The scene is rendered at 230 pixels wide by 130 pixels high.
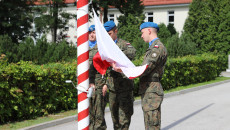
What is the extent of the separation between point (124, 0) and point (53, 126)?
23699 mm

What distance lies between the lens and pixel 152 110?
4711mm

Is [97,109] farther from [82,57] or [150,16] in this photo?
[150,16]

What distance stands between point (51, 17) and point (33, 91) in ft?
70.7

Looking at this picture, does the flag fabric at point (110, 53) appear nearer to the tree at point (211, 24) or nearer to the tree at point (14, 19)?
the tree at point (14, 19)

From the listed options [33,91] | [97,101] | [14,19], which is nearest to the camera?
[97,101]

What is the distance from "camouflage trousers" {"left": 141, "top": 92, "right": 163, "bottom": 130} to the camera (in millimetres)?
4684

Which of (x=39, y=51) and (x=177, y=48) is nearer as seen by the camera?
(x=39, y=51)

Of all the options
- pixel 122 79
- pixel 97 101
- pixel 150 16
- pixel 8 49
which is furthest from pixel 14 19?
pixel 122 79

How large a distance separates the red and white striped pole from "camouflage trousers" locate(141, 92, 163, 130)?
125 cm

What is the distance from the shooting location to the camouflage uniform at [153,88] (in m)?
4.66

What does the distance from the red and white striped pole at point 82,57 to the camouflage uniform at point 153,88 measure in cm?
118

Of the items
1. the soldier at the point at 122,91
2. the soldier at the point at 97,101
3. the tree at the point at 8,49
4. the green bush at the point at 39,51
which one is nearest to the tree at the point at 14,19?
the tree at the point at 8,49

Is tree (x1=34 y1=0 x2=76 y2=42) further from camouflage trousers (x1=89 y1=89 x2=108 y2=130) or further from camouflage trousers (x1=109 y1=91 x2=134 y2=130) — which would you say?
camouflage trousers (x1=109 y1=91 x2=134 y2=130)

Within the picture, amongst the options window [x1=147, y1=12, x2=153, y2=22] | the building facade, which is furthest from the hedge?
window [x1=147, y1=12, x2=153, y2=22]
